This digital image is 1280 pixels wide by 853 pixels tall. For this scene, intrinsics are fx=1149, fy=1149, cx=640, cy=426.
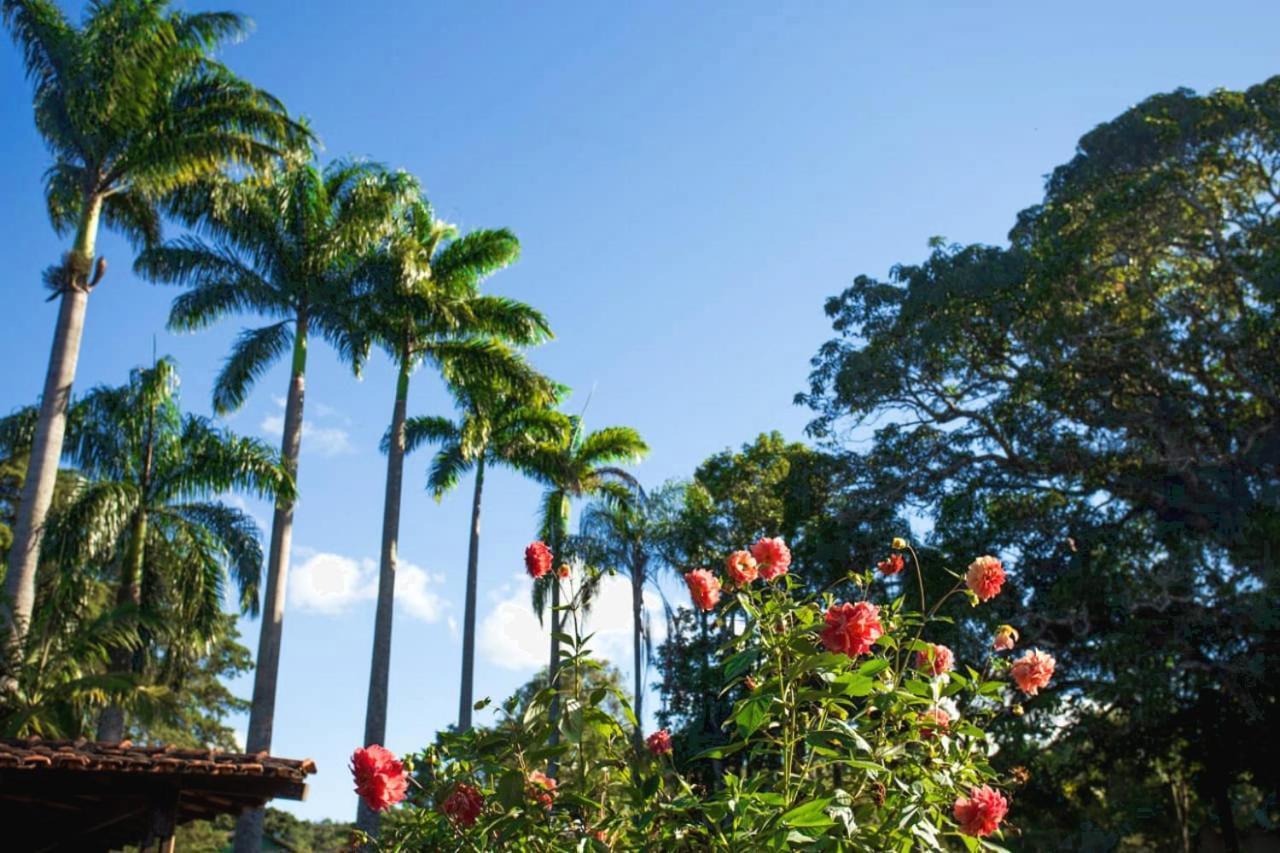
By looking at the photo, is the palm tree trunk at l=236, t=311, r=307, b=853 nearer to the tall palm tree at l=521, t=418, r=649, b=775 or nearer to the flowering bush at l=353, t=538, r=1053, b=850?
the tall palm tree at l=521, t=418, r=649, b=775

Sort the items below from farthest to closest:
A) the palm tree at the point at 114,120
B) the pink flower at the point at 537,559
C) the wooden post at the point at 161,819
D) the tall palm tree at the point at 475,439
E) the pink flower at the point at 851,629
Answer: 1. the tall palm tree at the point at 475,439
2. the palm tree at the point at 114,120
3. the wooden post at the point at 161,819
4. the pink flower at the point at 537,559
5. the pink flower at the point at 851,629

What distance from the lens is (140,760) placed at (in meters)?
7.63

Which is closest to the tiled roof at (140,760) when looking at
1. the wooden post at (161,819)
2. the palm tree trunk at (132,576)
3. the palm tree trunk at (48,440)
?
the wooden post at (161,819)

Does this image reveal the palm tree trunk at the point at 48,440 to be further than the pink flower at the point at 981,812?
Yes

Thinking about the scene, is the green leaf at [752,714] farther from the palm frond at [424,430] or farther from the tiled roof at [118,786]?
the palm frond at [424,430]

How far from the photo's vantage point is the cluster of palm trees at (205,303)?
16.8 metres

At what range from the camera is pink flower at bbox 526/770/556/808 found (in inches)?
152

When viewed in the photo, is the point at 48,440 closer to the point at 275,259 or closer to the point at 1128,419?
the point at 275,259

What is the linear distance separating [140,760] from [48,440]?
9884mm

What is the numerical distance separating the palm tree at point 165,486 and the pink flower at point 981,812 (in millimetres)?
15805

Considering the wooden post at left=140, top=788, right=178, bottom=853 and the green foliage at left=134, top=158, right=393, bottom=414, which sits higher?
the green foliage at left=134, top=158, right=393, bottom=414

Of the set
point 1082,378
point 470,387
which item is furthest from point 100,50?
point 1082,378

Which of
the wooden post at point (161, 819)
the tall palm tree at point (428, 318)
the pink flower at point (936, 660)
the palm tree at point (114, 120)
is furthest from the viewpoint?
the tall palm tree at point (428, 318)

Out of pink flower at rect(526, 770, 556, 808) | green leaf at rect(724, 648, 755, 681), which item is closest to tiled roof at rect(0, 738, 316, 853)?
pink flower at rect(526, 770, 556, 808)
